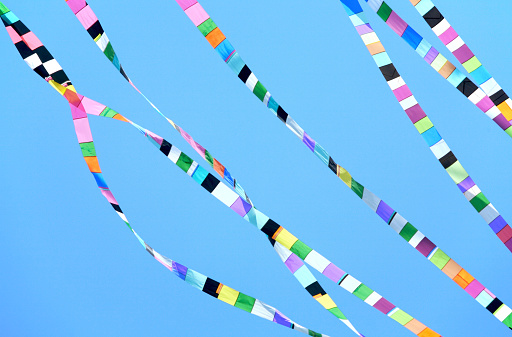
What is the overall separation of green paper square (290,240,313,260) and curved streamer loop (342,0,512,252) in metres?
0.23

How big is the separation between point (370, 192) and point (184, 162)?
218 mm

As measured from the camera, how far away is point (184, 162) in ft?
1.98

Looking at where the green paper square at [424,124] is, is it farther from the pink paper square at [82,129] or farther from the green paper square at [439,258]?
the pink paper square at [82,129]

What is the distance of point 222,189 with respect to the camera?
0.60 m

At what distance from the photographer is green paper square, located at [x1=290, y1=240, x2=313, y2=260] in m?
0.60

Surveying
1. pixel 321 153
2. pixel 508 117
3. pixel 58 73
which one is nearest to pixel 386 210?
pixel 321 153

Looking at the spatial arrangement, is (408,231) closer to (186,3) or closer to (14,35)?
(186,3)

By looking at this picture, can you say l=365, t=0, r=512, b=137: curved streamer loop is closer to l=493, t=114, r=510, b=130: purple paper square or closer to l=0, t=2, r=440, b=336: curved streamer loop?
l=493, t=114, r=510, b=130: purple paper square

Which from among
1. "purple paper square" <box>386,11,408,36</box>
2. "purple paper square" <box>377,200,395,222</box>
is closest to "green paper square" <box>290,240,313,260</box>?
"purple paper square" <box>377,200,395,222</box>

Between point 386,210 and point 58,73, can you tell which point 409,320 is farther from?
point 58,73

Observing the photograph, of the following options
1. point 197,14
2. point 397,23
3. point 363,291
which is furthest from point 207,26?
point 363,291

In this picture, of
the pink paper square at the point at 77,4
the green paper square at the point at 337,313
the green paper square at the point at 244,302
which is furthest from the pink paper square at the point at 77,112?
the green paper square at the point at 337,313

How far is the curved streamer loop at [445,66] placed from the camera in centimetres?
73

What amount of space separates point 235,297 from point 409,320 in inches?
8.8
